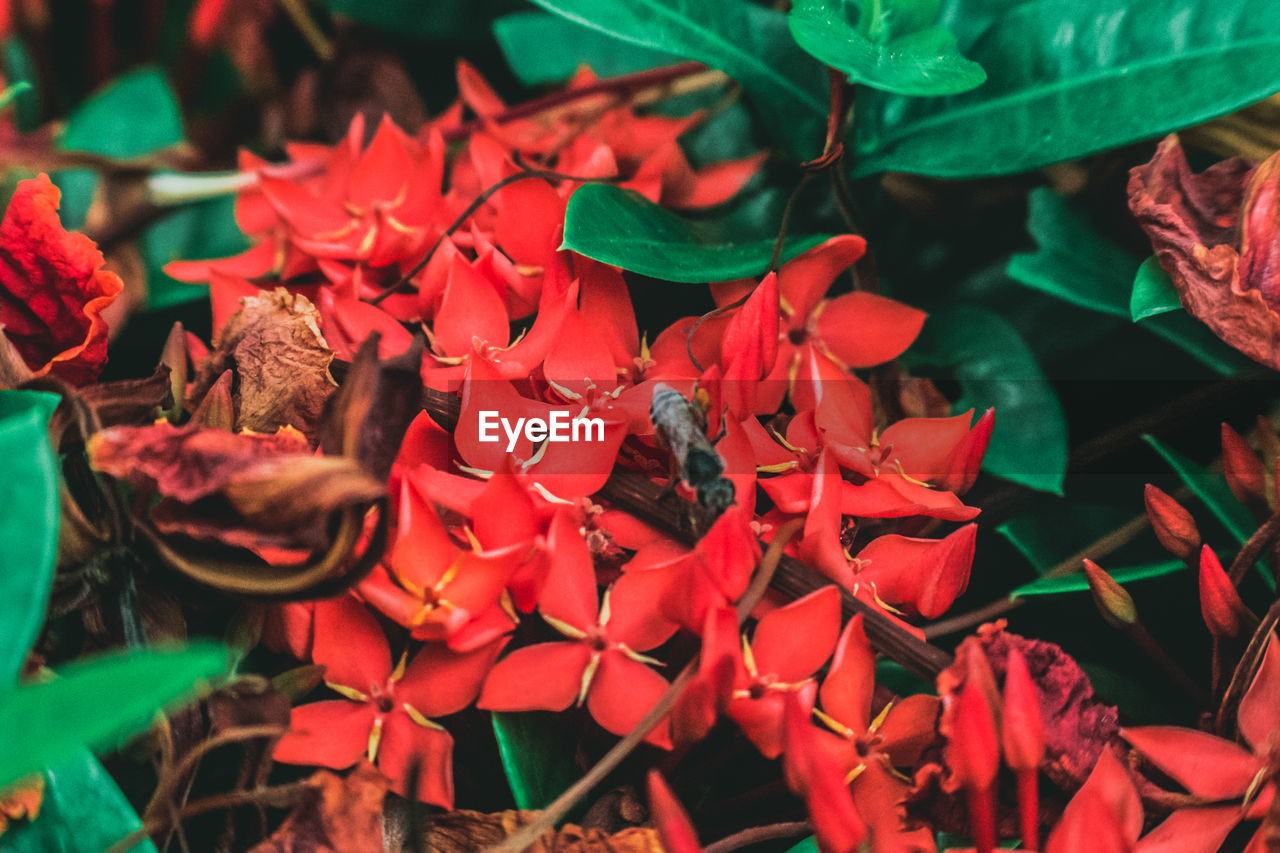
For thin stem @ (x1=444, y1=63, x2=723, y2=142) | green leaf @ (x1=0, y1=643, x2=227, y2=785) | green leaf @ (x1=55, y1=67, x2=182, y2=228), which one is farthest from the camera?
green leaf @ (x1=55, y1=67, x2=182, y2=228)

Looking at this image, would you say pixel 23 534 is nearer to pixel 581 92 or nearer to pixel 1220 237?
pixel 581 92

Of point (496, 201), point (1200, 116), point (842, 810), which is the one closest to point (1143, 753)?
point (842, 810)

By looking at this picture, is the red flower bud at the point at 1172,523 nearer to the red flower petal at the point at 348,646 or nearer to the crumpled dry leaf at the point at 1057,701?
the crumpled dry leaf at the point at 1057,701

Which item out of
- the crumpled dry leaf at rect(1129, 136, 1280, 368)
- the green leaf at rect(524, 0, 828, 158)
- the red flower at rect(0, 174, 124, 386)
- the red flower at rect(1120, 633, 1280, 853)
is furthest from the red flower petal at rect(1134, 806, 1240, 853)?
the red flower at rect(0, 174, 124, 386)

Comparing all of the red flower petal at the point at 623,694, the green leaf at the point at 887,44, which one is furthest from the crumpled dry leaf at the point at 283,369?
the green leaf at the point at 887,44

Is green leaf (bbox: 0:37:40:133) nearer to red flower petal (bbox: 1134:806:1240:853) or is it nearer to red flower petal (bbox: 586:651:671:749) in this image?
red flower petal (bbox: 586:651:671:749)

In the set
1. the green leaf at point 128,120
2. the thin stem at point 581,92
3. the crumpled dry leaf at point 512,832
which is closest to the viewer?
the crumpled dry leaf at point 512,832

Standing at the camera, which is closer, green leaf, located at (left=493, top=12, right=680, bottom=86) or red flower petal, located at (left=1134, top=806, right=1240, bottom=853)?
red flower petal, located at (left=1134, top=806, right=1240, bottom=853)
